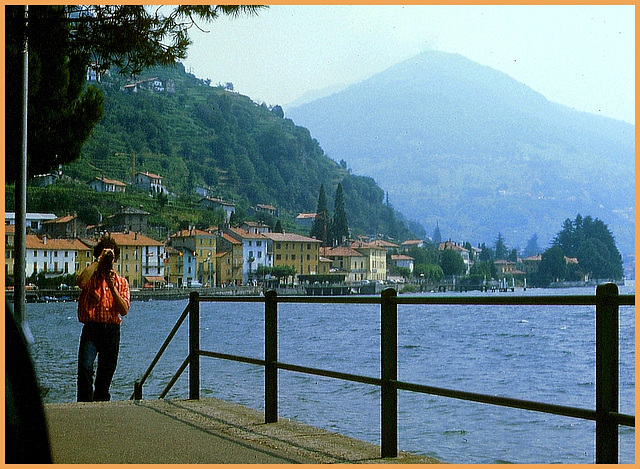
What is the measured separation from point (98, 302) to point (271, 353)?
2138 mm

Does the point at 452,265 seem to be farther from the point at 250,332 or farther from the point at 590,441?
the point at 590,441

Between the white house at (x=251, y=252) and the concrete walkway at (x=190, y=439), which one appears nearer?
the concrete walkway at (x=190, y=439)

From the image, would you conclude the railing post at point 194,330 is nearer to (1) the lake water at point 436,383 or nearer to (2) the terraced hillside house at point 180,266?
(1) the lake water at point 436,383

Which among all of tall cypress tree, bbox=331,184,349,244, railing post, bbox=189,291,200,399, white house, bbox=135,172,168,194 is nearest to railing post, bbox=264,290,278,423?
railing post, bbox=189,291,200,399

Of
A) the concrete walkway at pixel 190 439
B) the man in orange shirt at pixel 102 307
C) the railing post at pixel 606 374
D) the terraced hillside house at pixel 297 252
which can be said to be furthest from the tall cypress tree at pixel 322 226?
the railing post at pixel 606 374

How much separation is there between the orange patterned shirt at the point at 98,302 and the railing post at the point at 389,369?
3371 millimetres

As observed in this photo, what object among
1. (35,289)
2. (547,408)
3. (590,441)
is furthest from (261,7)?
(35,289)

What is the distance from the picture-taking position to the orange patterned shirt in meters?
7.71

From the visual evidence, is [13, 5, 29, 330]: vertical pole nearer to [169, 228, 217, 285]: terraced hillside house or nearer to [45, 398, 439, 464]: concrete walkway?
[45, 398, 439, 464]: concrete walkway

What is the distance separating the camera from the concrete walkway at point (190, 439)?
506 cm

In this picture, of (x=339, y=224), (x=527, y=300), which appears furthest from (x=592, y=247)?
(x=527, y=300)

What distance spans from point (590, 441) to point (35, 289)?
108m

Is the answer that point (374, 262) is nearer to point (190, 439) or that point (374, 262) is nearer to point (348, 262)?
point (348, 262)

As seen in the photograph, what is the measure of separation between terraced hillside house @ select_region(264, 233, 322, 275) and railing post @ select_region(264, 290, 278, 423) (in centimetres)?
15510
